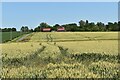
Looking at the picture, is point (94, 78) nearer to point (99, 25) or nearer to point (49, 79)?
point (49, 79)

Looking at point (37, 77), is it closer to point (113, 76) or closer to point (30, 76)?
point (30, 76)

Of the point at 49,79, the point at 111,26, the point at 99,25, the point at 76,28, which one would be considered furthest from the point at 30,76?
the point at 99,25

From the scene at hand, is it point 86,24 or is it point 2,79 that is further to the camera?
point 86,24

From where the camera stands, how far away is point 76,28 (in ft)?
444

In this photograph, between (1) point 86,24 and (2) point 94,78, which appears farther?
(1) point 86,24

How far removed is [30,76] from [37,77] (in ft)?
1.28

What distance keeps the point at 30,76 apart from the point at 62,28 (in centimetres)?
12964

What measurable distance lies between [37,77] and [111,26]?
118 m

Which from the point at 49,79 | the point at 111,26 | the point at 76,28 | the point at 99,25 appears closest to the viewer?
the point at 49,79

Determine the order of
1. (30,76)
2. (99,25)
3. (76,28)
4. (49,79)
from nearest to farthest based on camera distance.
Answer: (49,79), (30,76), (76,28), (99,25)

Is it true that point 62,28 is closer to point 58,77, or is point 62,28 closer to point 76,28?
point 76,28

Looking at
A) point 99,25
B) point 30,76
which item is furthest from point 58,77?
point 99,25

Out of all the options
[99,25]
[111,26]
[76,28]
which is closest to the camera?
[111,26]

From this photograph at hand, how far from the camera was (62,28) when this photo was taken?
139 meters
